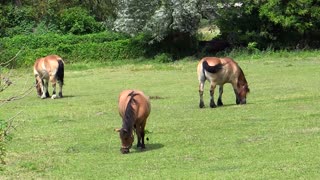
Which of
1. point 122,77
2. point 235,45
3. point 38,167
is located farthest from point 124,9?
point 38,167

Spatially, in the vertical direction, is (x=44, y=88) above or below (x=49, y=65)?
below

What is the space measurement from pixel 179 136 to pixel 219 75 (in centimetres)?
521

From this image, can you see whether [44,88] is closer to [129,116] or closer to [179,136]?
[179,136]

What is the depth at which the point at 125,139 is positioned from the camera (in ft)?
42.5

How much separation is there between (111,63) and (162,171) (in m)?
31.8

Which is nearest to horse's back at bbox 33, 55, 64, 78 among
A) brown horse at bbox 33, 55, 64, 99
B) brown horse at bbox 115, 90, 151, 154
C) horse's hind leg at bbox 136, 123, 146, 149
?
brown horse at bbox 33, 55, 64, 99

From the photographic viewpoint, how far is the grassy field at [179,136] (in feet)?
36.8

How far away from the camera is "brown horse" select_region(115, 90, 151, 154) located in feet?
42.4

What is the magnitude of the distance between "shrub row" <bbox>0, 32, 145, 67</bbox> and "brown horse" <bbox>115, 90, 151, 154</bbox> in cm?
2912

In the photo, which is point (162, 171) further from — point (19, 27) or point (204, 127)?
point (19, 27)

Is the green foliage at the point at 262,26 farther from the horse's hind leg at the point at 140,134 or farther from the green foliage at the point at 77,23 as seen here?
the horse's hind leg at the point at 140,134

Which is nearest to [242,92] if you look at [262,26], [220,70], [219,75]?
[219,75]

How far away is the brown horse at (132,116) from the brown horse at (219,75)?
5801 mm

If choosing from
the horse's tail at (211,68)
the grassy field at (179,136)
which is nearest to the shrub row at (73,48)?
the grassy field at (179,136)
